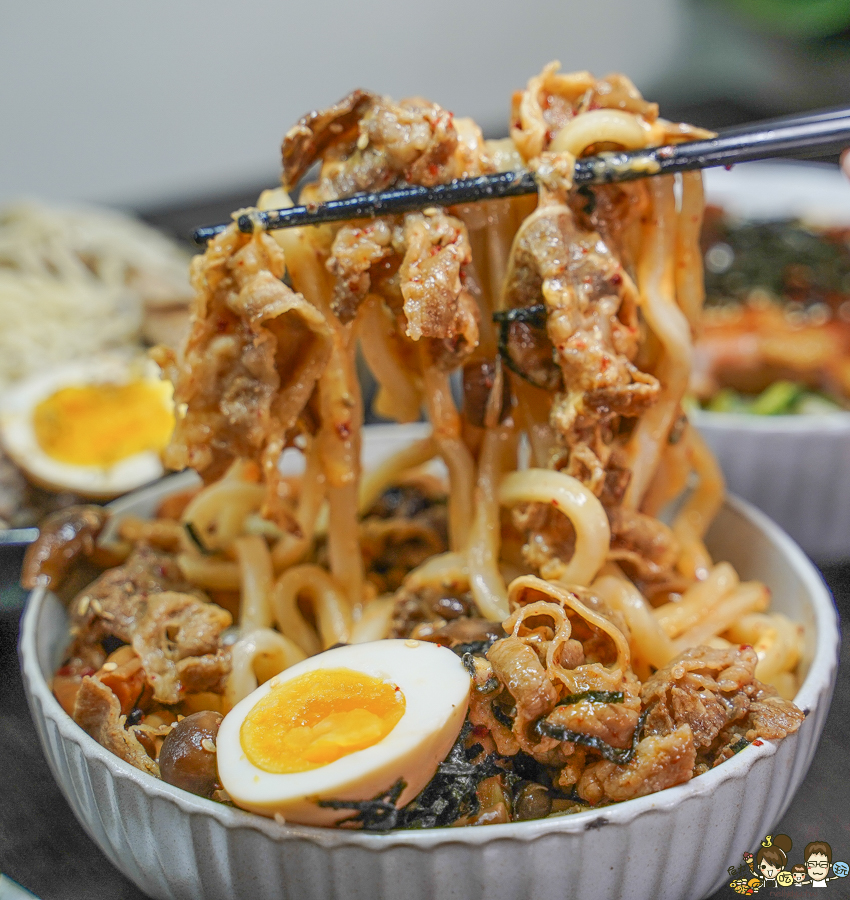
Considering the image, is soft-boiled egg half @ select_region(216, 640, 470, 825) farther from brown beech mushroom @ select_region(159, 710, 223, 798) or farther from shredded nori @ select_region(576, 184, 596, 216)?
shredded nori @ select_region(576, 184, 596, 216)

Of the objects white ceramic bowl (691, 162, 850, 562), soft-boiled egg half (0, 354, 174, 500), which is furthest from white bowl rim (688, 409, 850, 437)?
soft-boiled egg half (0, 354, 174, 500)

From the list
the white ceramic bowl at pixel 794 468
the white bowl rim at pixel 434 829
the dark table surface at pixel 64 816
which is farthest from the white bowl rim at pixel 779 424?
the white bowl rim at pixel 434 829

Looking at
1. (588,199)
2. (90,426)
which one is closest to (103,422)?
(90,426)

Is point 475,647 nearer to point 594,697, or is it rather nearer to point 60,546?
point 594,697

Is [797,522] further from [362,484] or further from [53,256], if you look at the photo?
[53,256]

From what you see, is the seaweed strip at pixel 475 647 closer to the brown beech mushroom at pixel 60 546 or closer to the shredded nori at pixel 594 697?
the shredded nori at pixel 594 697

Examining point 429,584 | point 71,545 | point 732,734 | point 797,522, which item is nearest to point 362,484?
point 429,584
